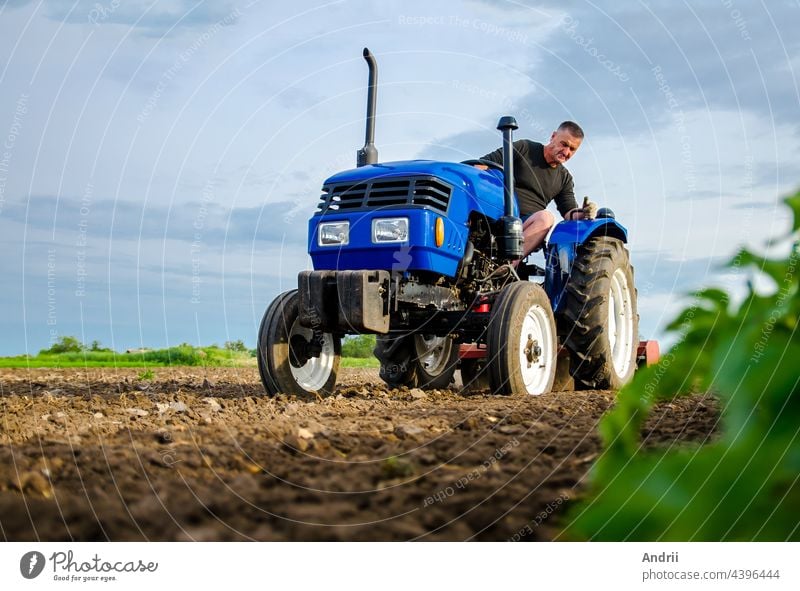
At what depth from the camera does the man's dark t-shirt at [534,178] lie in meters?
5.59

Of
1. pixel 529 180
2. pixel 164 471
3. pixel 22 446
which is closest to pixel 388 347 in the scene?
pixel 529 180

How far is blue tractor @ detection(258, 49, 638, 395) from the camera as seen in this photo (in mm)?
4242

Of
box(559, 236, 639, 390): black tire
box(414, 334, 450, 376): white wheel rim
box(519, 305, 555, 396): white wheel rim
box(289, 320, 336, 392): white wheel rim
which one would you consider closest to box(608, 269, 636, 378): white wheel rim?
box(559, 236, 639, 390): black tire

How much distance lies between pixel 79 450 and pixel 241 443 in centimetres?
53

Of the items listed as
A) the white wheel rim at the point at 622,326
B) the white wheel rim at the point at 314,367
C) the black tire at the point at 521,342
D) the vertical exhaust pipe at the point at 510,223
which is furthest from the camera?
the white wheel rim at the point at 622,326

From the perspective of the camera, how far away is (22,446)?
248 centimetres

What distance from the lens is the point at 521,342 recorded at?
14.7 feet

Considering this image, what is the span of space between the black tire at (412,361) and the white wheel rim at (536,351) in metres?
1.38
